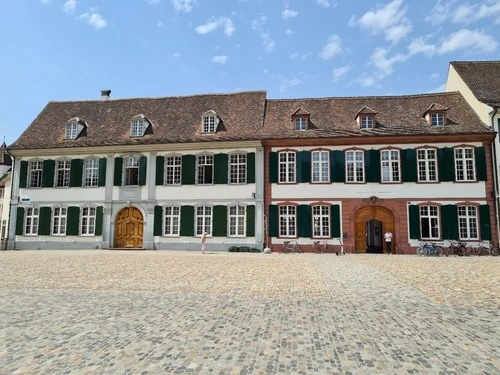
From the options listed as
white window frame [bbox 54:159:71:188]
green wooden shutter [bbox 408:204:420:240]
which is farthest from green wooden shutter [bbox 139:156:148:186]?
green wooden shutter [bbox 408:204:420:240]

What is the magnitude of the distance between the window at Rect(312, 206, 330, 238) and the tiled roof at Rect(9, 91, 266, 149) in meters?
6.43

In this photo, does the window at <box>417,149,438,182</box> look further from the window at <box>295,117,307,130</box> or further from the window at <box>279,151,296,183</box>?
the window at <box>279,151,296,183</box>

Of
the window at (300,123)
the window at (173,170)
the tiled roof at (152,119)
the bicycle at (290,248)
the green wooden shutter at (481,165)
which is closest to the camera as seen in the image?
the green wooden shutter at (481,165)

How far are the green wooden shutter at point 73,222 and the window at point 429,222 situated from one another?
879 inches

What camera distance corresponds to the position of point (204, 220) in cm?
2509

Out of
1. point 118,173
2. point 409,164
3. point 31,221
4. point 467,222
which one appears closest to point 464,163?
point 409,164

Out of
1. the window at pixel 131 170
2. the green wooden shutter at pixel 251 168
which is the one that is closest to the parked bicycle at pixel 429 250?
the green wooden shutter at pixel 251 168

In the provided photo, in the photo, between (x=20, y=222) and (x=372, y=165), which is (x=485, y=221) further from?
(x=20, y=222)

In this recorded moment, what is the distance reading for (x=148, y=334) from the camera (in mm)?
5922

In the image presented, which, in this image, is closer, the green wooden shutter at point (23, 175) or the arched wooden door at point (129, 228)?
the arched wooden door at point (129, 228)

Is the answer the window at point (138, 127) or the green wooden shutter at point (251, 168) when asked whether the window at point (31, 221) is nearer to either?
the window at point (138, 127)

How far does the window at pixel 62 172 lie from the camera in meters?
27.1

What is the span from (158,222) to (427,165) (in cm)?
1739

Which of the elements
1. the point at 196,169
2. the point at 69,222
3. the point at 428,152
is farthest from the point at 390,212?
the point at 69,222
